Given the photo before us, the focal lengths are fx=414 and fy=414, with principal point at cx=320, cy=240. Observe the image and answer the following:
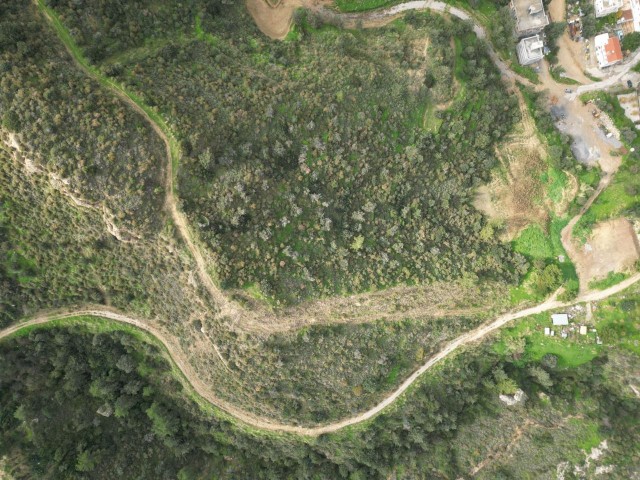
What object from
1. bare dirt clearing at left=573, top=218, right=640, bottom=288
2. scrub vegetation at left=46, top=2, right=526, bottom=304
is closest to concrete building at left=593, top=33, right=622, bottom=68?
scrub vegetation at left=46, top=2, right=526, bottom=304

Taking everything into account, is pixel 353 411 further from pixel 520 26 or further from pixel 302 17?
pixel 520 26

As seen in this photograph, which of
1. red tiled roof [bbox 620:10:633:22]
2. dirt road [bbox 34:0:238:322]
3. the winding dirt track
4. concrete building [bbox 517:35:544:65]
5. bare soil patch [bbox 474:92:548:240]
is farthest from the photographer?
red tiled roof [bbox 620:10:633:22]

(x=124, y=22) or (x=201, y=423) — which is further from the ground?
(x=124, y=22)

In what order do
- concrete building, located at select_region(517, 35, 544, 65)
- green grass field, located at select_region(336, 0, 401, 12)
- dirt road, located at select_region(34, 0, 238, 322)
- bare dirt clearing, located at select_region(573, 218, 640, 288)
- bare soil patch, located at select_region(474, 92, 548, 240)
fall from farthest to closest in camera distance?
green grass field, located at select_region(336, 0, 401, 12) → concrete building, located at select_region(517, 35, 544, 65) → bare soil patch, located at select_region(474, 92, 548, 240) → bare dirt clearing, located at select_region(573, 218, 640, 288) → dirt road, located at select_region(34, 0, 238, 322)

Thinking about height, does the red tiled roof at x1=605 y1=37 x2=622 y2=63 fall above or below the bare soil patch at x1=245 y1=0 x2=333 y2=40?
below

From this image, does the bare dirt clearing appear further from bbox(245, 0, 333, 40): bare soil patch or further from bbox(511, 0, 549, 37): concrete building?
bbox(245, 0, 333, 40): bare soil patch

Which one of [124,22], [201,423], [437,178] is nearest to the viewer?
[124,22]

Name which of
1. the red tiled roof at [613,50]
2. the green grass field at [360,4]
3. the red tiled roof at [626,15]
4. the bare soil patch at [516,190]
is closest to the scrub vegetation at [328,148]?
the bare soil patch at [516,190]

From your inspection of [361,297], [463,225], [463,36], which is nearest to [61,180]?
[361,297]
